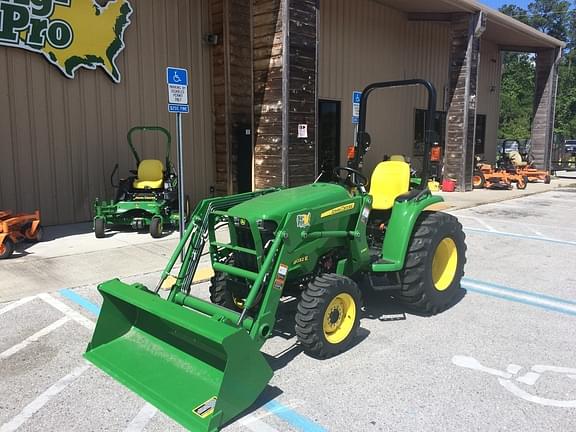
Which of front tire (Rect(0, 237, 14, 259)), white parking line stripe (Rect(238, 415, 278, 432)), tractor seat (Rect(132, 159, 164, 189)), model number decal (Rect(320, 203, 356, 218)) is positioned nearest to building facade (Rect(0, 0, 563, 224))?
tractor seat (Rect(132, 159, 164, 189))

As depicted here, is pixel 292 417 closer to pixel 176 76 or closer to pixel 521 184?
pixel 176 76

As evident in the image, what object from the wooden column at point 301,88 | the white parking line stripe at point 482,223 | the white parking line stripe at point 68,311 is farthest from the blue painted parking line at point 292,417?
the white parking line stripe at point 482,223

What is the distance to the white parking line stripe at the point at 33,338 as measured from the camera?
372cm

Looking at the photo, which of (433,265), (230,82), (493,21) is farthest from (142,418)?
(493,21)

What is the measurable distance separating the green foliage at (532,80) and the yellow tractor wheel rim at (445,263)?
111ft

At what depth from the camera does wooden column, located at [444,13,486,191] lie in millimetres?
13961

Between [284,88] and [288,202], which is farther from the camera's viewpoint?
[284,88]

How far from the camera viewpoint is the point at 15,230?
6.66 m

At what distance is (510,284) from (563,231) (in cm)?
414

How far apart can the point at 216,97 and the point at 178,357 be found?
26.0 feet

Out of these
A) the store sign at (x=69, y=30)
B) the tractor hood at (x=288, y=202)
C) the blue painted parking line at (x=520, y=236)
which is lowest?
the blue painted parking line at (x=520, y=236)

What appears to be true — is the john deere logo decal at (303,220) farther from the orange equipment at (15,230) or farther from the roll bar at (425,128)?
the orange equipment at (15,230)

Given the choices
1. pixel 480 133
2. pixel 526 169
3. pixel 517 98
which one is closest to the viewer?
pixel 526 169

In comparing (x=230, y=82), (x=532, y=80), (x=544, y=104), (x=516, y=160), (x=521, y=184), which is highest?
(x=532, y=80)
